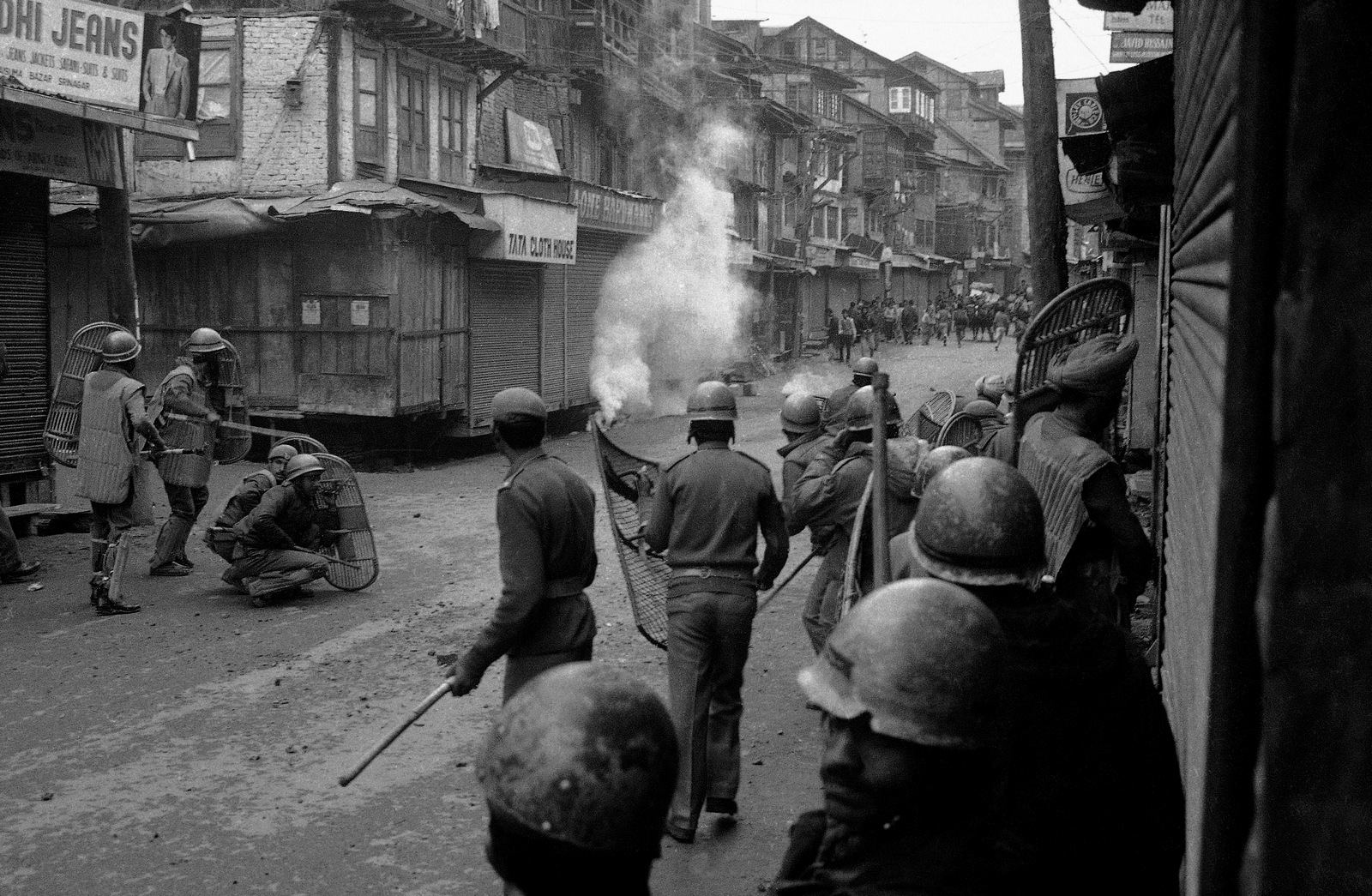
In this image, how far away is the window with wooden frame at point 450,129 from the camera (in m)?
21.2

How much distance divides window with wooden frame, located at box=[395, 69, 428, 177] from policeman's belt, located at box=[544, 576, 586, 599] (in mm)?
16147

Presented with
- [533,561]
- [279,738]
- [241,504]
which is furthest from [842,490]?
[241,504]

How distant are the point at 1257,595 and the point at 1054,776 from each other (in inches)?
30.4

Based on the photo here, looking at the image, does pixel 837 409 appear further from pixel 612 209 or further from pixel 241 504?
pixel 612 209

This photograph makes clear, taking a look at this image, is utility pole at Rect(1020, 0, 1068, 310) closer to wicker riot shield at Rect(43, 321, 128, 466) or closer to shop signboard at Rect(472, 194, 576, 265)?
wicker riot shield at Rect(43, 321, 128, 466)

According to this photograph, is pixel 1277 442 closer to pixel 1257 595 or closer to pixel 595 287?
pixel 1257 595

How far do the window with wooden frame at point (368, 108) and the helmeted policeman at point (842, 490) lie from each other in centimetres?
1386

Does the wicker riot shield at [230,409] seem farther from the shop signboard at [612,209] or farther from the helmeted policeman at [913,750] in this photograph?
the shop signboard at [612,209]

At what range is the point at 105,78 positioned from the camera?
39.5 ft

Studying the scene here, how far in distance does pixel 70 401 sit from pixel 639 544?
251 inches

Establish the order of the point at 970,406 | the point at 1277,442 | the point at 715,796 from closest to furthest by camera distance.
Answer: the point at 1277,442, the point at 715,796, the point at 970,406

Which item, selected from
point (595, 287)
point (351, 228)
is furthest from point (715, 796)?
point (595, 287)

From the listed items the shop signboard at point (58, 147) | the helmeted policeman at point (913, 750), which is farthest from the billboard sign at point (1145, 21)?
the helmeted policeman at point (913, 750)

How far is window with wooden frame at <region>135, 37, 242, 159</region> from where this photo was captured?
728 inches
